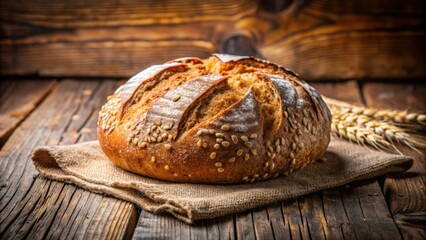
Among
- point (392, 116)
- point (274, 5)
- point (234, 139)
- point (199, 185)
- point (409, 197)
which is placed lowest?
point (274, 5)

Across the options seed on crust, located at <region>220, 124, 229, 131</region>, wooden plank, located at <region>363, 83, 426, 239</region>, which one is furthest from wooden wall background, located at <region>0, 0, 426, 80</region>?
seed on crust, located at <region>220, 124, 229, 131</region>

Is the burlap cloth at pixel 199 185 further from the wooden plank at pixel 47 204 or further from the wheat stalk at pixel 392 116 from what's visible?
the wheat stalk at pixel 392 116

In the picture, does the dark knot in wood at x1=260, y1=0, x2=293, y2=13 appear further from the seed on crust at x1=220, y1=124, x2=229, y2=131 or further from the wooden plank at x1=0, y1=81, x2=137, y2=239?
the seed on crust at x1=220, y1=124, x2=229, y2=131

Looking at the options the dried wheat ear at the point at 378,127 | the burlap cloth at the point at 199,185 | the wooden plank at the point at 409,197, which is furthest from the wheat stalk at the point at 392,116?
the burlap cloth at the point at 199,185

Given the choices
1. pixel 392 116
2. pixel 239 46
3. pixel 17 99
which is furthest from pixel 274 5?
pixel 17 99

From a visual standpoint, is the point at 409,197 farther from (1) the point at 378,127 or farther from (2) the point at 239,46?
(2) the point at 239,46
